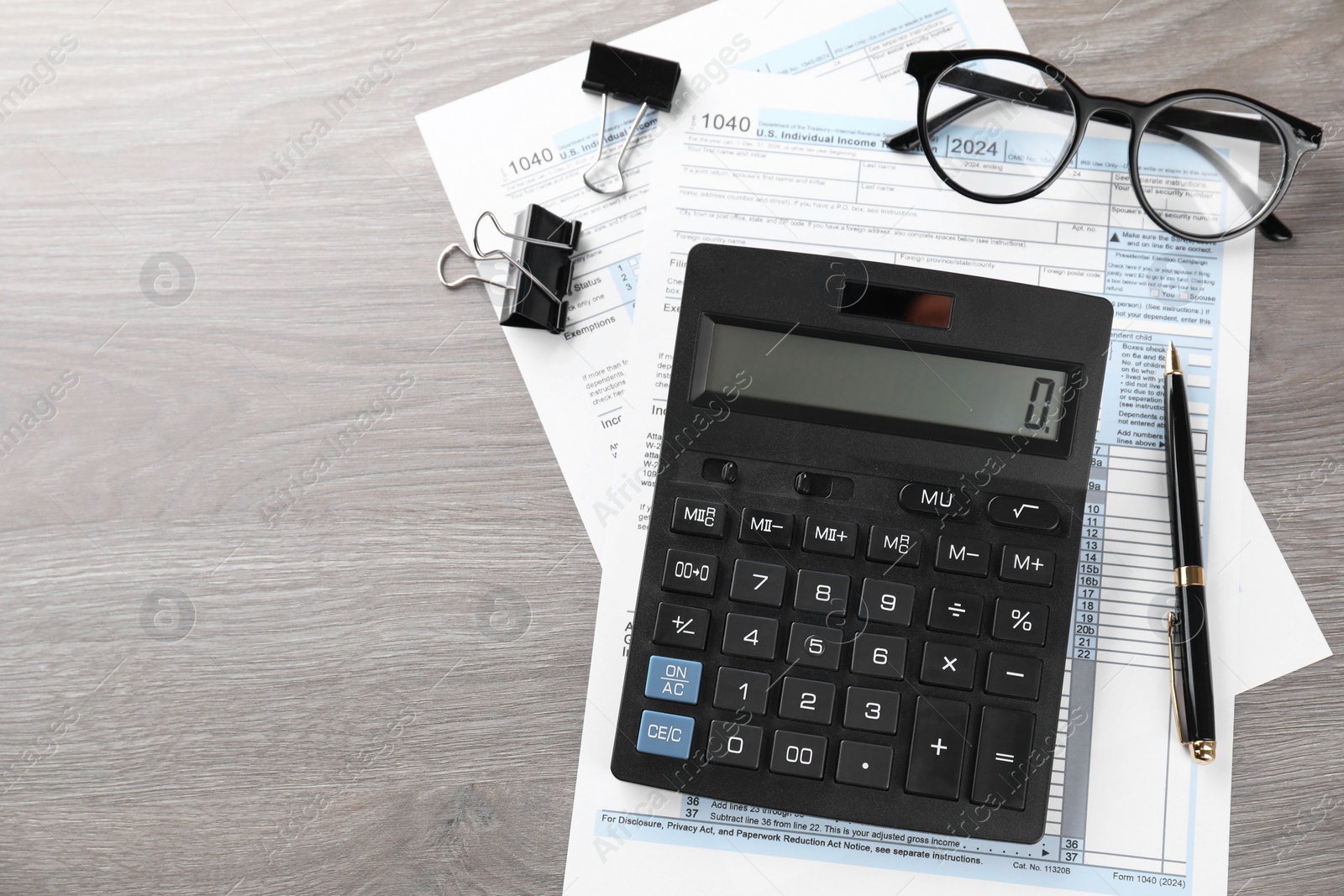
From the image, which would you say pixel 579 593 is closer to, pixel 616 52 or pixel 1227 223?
pixel 616 52

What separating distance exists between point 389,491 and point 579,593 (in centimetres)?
15

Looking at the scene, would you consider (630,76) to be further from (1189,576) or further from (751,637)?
(1189,576)

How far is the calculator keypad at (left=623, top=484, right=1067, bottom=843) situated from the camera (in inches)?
18.6

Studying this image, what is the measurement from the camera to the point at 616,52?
0.59 m

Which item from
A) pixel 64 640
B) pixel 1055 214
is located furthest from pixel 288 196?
pixel 1055 214

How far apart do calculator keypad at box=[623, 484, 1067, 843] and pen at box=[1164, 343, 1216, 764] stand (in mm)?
114

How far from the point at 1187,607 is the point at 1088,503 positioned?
8 centimetres

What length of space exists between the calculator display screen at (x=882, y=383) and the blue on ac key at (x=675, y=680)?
15cm

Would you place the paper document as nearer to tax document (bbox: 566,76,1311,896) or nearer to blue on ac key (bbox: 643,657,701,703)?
tax document (bbox: 566,76,1311,896)

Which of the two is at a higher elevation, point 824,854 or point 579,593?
point 579,593

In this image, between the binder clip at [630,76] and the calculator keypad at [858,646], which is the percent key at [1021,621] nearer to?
the calculator keypad at [858,646]

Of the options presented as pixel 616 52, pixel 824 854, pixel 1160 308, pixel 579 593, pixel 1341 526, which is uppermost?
pixel 616 52

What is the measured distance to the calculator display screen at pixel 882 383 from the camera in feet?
1.63

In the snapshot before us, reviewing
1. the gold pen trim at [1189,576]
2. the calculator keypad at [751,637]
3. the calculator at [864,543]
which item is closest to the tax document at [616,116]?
the calculator at [864,543]
